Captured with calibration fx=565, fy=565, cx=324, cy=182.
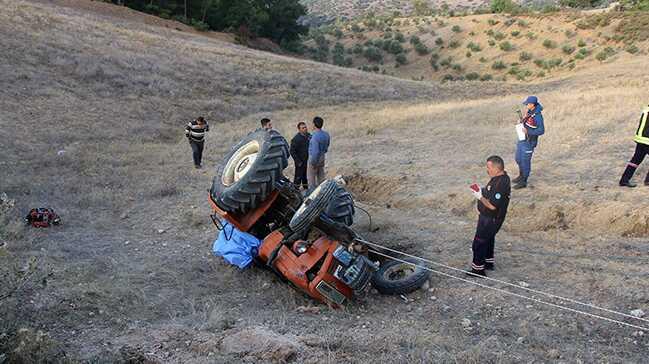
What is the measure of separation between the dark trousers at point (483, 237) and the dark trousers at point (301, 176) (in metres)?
4.73

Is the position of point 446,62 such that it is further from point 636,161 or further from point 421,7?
point 636,161

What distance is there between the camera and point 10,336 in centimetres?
443

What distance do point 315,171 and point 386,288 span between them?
13.5 feet

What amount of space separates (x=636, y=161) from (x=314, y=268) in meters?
5.76

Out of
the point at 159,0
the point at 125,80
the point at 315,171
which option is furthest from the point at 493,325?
the point at 159,0

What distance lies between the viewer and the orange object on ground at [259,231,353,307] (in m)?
5.98

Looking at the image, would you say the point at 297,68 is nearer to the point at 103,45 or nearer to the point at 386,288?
the point at 103,45

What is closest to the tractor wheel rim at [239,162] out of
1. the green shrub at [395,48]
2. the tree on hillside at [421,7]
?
the green shrub at [395,48]

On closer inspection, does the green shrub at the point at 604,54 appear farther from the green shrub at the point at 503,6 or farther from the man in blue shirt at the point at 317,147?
the man in blue shirt at the point at 317,147

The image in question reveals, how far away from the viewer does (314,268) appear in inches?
245

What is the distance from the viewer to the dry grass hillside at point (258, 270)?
4957 mm

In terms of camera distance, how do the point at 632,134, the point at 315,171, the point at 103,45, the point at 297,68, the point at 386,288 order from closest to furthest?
the point at 386,288 < the point at 315,171 < the point at 632,134 < the point at 103,45 < the point at 297,68

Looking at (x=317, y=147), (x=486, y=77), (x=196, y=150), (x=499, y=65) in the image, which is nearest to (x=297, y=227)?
(x=317, y=147)

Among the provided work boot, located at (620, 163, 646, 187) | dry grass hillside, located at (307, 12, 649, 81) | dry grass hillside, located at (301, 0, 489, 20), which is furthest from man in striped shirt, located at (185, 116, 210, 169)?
dry grass hillside, located at (301, 0, 489, 20)
